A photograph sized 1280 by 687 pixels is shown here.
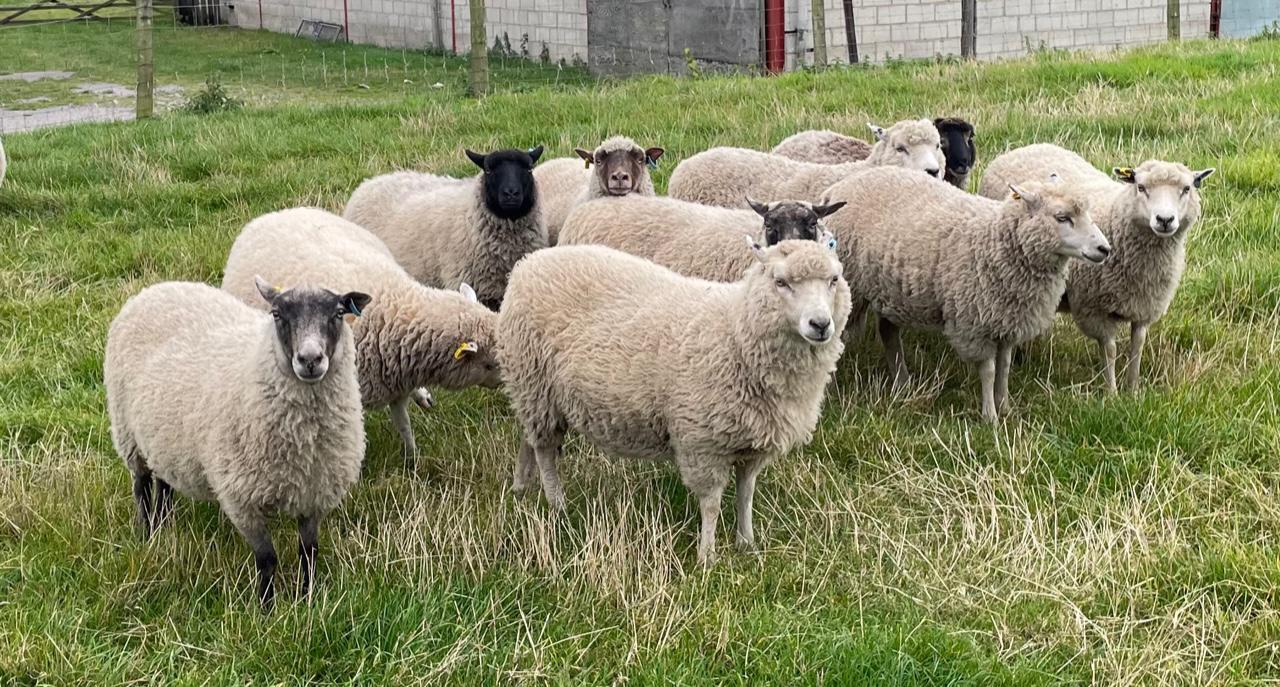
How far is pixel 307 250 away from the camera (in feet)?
18.1

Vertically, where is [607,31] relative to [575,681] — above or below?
above

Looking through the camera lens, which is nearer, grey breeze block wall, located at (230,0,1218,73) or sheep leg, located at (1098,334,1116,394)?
sheep leg, located at (1098,334,1116,394)

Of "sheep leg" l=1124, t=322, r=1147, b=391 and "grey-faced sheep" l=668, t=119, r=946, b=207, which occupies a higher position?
"grey-faced sheep" l=668, t=119, r=946, b=207

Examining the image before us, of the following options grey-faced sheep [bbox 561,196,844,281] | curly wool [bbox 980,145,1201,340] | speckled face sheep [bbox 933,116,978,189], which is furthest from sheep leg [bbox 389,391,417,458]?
speckled face sheep [bbox 933,116,978,189]

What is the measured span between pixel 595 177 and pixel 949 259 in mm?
2033

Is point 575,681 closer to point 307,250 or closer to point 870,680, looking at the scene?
point 870,680

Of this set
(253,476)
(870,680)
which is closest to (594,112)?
(253,476)

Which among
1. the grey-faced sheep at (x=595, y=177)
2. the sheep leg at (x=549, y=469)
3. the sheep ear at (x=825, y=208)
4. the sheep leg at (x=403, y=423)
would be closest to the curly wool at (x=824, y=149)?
the grey-faced sheep at (x=595, y=177)

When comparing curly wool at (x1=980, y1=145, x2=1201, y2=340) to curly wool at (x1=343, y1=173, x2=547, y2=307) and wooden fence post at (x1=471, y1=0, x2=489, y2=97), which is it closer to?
curly wool at (x1=343, y1=173, x2=547, y2=307)

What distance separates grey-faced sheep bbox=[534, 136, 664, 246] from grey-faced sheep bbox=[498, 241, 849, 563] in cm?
177

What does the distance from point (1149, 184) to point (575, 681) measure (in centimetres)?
345

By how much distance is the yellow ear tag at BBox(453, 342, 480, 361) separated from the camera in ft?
16.7

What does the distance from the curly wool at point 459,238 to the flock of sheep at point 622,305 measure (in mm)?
14

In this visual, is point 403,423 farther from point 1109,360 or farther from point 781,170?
point 1109,360
